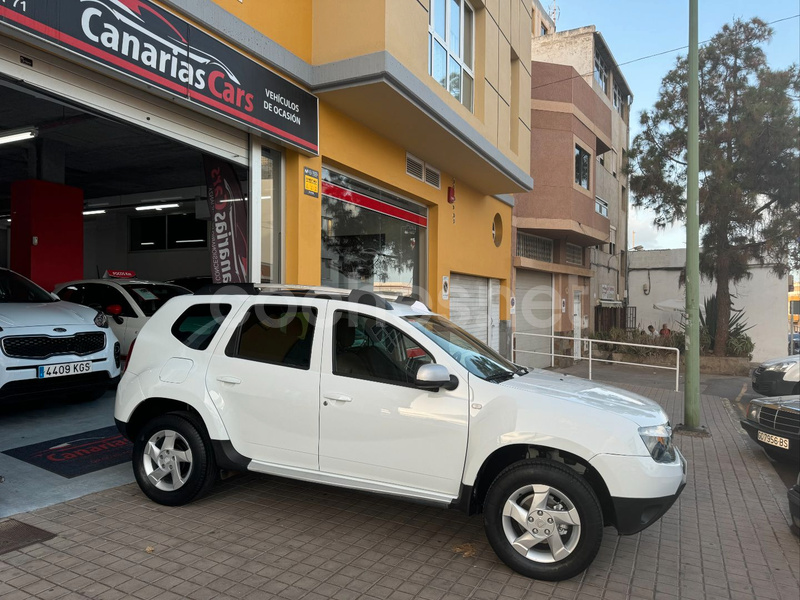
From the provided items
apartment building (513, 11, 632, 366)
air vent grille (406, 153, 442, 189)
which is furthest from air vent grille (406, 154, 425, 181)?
apartment building (513, 11, 632, 366)

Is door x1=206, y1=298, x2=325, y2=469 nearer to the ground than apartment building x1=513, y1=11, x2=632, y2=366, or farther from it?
nearer to the ground

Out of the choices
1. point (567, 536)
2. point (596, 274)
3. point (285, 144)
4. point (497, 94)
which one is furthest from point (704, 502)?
point (596, 274)

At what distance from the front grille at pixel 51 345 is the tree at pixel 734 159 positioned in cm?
1736

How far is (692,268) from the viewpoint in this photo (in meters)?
8.33

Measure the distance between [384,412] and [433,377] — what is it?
19.8 inches

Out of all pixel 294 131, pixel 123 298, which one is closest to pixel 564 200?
pixel 294 131

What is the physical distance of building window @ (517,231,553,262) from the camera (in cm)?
1905

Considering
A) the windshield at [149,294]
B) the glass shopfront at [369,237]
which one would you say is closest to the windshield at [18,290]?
the windshield at [149,294]

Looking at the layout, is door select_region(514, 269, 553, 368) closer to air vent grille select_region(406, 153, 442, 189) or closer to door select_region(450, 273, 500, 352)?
door select_region(450, 273, 500, 352)

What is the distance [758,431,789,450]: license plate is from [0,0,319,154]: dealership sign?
6780mm

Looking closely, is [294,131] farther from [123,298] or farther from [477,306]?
[477,306]

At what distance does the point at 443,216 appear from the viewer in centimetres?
1259

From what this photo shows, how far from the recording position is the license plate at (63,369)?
653cm

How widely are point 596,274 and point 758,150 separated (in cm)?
978
